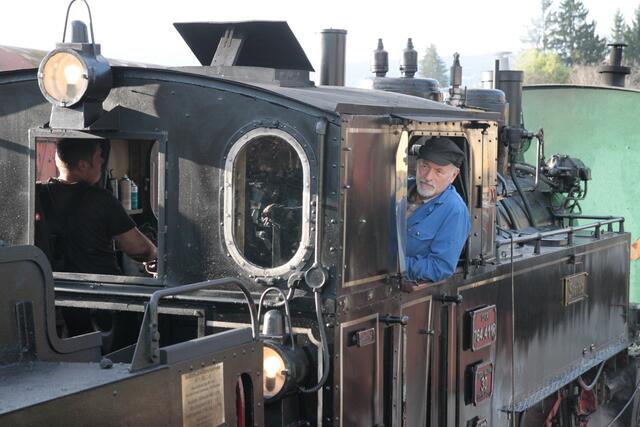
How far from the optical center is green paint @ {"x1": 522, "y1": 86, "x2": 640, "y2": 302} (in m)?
12.8

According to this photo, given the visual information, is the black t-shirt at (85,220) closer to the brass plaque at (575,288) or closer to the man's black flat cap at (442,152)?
the man's black flat cap at (442,152)

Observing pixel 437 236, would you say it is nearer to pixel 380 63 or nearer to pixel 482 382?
pixel 482 382

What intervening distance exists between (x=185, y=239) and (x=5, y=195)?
105cm

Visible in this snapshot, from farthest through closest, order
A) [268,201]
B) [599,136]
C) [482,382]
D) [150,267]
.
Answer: [599,136] → [482,382] → [150,267] → [268,201]

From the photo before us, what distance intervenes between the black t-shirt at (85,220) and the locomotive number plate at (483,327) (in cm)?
201

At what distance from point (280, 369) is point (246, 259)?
0.56m

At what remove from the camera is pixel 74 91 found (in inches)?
190

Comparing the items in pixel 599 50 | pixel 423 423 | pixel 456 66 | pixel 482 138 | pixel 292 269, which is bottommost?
pixel 423 423

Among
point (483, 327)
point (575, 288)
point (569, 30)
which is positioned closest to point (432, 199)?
point (483, 327)

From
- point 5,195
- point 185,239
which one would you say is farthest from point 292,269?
point 5,195

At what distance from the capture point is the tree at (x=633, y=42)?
62719mm

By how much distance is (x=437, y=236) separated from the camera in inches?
215

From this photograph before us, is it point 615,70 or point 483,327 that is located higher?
point 615,70

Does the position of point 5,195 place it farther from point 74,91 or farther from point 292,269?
point 292,269
